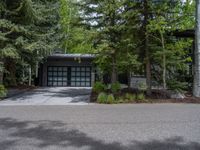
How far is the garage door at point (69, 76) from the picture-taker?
27.1 metres

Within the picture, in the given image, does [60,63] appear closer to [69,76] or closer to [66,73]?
[66,73]

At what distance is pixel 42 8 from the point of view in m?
16.7

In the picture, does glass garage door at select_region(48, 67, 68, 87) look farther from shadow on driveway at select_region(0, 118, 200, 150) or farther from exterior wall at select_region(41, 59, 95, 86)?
shadow on driveway at select_region(0, 118, 200, 150)

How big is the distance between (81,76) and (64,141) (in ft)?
68.3

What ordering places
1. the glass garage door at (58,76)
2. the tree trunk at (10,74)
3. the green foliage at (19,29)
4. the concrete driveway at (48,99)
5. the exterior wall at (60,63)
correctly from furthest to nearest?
the glass garage door at (58,76), the exterior wall at (60,63), the tree trunk at (10,74), the green foliage at (19,29), the concrete driveway at (48,99)

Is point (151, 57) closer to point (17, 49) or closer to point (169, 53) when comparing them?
point (169, 53)

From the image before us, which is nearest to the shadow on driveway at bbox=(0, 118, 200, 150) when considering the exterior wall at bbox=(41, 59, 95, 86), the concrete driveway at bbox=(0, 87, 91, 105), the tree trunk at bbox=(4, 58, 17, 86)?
the concrete driveway at bbox=(0, 87, 91, 105)

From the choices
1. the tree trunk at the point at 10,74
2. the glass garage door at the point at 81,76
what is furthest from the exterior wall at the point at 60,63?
the tree trunk at the point at 10,74

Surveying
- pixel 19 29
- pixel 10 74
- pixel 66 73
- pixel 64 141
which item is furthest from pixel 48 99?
pixel 66 73

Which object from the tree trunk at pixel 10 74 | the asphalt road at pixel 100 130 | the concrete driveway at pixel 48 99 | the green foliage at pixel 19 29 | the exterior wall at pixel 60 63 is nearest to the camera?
the asphalt road at pixel 100 130

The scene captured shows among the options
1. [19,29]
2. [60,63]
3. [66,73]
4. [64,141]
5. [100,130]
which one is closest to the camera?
[64,141]

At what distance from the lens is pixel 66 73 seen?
2712 centimetres

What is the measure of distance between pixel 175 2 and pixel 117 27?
11.2 ft

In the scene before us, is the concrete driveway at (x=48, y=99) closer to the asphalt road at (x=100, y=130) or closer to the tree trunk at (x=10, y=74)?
the asphalt road at (x=100, y=130)
